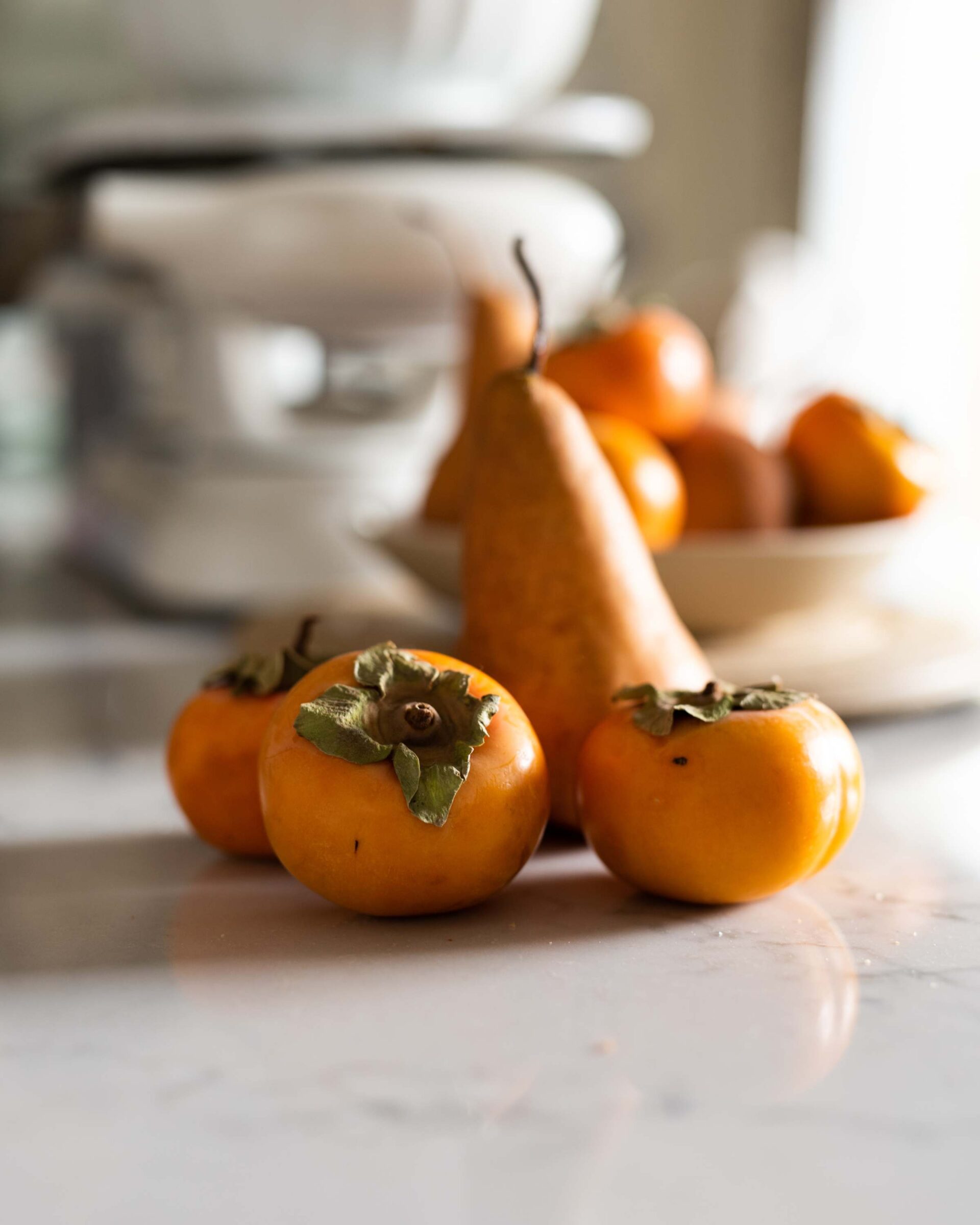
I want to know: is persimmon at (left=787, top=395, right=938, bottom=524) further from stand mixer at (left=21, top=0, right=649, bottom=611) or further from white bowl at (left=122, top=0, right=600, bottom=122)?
white bowl at (left=122, top=0, right=600, bottom=122)

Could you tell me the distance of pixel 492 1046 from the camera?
1.11 ft

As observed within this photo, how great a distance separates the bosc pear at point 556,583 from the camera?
1.53 ft

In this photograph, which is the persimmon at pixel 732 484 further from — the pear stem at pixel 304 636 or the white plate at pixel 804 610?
the pear stem at pixel 304 636

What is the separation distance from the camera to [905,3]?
1535mm

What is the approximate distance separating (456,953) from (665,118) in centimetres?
167

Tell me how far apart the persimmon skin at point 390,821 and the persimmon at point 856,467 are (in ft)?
1.13

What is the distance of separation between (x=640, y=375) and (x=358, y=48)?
0.32 meters

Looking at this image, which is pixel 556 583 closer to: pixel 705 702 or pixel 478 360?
pixel 705 702

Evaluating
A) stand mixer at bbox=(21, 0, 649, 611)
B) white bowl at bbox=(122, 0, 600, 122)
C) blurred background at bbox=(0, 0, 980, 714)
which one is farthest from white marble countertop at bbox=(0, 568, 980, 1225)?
white bowl at bbox=(122, 0, 600, 122)

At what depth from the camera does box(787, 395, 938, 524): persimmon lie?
68 cm

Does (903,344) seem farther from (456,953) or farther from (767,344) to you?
(456,953)

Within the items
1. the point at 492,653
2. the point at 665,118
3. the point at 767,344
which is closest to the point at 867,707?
the point at 492,653

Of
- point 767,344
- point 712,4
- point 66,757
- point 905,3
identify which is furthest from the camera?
point 712,4

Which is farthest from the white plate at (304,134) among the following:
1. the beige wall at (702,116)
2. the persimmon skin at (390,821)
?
the beige wall at (702,116)
